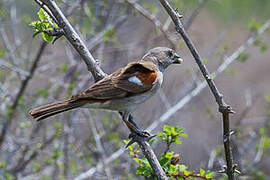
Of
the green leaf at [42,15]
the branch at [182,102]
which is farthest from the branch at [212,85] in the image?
the branch at [182,102]

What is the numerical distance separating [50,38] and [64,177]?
2941 mm

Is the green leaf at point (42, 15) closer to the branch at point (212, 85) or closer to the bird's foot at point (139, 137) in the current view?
the branch at point (212, 85)

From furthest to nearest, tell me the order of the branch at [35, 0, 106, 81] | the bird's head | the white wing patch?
1. the bird's head
2. the white wing patch
3. the branch at [35, 0, 106, 81]

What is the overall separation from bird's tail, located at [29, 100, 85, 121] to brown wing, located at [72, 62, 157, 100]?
11 cm

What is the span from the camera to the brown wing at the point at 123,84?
387cm

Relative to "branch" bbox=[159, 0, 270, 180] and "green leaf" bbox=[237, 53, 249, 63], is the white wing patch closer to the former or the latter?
"branch" bbox=[159, 0, 270, 180]

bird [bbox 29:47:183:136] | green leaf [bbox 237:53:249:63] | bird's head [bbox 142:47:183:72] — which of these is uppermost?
green leaf [bbox 237:53:249:63]

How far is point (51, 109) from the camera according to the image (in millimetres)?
3518

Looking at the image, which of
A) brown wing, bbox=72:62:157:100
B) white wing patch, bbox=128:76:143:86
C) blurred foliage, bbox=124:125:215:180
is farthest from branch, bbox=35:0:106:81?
blurred foliage, bbox=124:125:215:180

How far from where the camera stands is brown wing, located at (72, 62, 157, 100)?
387cm

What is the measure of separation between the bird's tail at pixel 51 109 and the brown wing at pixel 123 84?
11 centimetres

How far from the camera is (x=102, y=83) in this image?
3.90m

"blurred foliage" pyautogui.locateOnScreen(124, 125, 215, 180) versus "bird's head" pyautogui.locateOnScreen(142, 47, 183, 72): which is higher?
"bird's head" pyautogui.locateOnScreen(142, 47, 183, 72)

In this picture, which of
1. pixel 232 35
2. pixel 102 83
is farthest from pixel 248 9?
pixel 102 83
